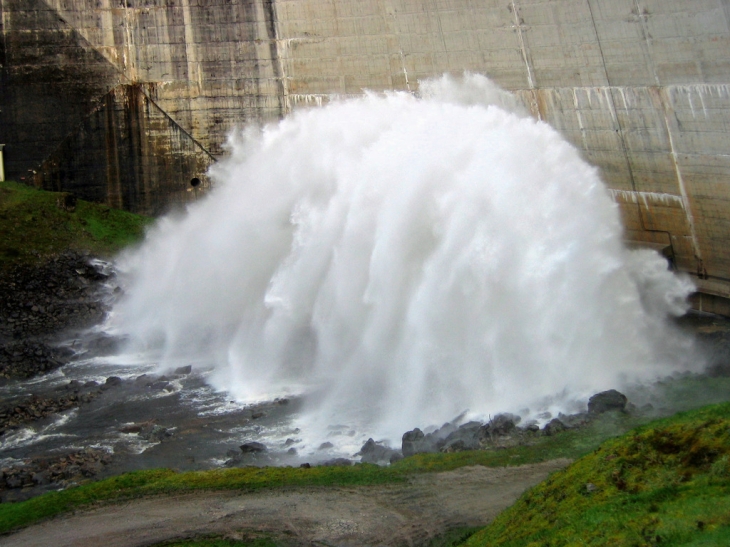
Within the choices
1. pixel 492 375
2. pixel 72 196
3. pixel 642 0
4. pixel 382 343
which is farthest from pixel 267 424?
pixel 642 0

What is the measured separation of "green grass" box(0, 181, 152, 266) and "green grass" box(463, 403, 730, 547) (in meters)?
25.2

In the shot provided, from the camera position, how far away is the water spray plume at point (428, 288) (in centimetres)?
2139

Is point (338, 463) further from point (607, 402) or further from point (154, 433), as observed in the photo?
point (607, 402)

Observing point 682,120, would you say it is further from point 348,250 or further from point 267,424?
point 267,424

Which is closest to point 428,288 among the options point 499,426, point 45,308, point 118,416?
point 499,426

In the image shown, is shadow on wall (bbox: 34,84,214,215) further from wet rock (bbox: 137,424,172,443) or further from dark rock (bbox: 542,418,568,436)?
dark rock (bbox: 542,418,568,436)

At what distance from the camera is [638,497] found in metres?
10.9

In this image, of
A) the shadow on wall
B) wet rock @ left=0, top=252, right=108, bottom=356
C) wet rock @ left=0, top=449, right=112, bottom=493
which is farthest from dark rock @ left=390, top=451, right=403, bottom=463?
the shadow on wall

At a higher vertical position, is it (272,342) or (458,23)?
(458,23)

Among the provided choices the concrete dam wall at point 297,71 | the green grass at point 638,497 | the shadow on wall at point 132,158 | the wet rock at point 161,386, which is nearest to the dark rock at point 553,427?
the green grass at point 638,497

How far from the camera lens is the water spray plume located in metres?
21.4

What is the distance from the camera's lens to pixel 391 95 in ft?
117

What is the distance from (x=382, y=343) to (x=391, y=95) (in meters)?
16.4

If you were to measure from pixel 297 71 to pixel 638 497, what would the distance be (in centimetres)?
3034
